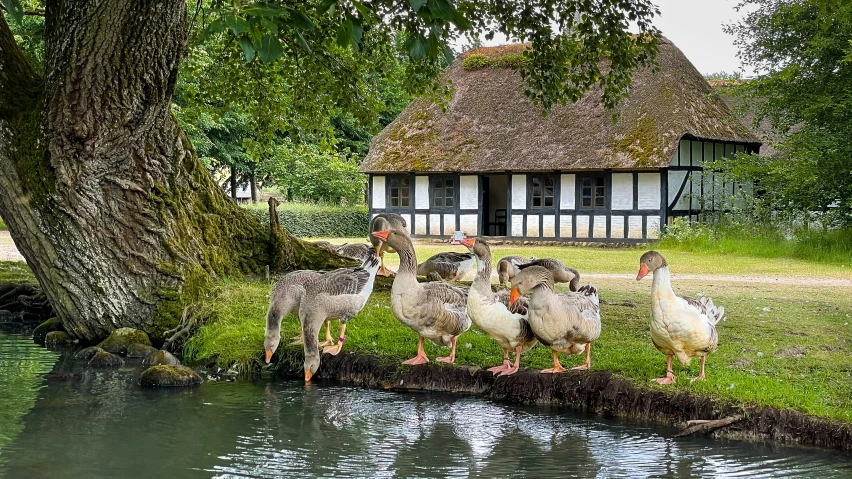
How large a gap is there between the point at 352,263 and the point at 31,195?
200 inches

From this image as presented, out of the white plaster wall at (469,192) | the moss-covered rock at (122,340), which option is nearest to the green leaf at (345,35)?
the moss-covered rock at (122,340)

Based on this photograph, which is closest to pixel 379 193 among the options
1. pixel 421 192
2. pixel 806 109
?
pixel 421 192

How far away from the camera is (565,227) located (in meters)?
33.1

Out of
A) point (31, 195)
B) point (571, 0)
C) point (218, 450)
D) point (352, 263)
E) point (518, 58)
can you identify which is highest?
point (518, 58)

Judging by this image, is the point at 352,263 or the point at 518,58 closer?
the point at 352,263

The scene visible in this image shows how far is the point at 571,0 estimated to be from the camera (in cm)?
1281

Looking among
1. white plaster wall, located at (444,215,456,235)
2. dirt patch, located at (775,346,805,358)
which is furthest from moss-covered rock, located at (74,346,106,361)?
white plaster wall, located at (444,215,456,235)

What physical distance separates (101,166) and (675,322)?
6.88 meters

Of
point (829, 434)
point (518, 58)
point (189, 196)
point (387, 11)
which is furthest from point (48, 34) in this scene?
point (518, 58)

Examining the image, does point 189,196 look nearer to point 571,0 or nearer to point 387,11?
point 387,11

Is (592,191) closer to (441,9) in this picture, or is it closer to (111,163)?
(111,163)

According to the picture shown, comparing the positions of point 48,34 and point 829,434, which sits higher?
point 48,34

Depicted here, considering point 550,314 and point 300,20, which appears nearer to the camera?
point 300,20

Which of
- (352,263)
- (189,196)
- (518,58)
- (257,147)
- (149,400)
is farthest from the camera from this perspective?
(518,58)
